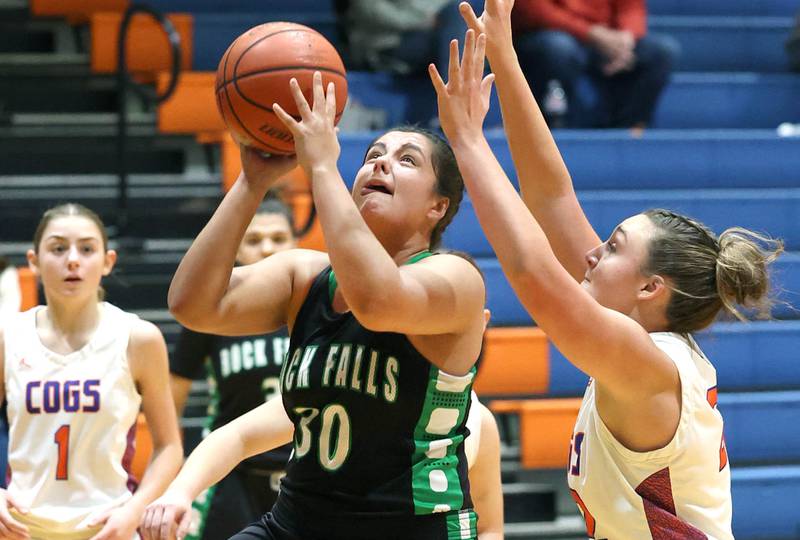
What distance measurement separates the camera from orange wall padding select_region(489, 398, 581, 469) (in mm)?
5203

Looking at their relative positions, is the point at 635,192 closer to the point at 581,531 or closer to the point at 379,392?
the point at 581,531

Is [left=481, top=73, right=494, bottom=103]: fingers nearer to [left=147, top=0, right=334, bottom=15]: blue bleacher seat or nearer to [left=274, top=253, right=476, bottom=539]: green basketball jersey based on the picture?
[left=274, top=253, right=476, bottom=539]: green basketball jersey

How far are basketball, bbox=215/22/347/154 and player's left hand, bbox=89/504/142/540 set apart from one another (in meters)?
1.35

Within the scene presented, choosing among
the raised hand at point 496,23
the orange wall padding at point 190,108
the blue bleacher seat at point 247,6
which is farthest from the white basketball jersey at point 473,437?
the blue bleacher seat at point 247,6

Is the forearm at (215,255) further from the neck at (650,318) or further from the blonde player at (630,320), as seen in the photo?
the neck at (650,318)

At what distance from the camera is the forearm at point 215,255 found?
7.84 feet

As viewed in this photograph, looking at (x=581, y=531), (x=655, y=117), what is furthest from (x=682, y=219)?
(x=655, y=117)

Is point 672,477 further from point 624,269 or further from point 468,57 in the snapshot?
point 468,57

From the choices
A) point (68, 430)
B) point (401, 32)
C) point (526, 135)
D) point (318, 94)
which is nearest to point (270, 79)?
point (318, 94)

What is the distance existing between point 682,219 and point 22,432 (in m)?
2.02

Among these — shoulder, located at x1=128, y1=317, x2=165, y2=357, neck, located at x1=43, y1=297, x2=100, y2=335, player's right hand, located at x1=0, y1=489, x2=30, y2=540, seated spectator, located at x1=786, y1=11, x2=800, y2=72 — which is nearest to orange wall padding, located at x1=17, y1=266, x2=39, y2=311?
neck, located at x1=43, y1=297, x2=100, y2=335

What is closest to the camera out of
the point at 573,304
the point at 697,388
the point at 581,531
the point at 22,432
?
the point at 573,304

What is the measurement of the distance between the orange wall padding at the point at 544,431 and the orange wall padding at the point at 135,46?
257 centimetres

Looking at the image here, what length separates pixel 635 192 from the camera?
6500 millimetres
